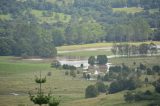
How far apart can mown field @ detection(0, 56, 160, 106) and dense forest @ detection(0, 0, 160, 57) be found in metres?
12.0

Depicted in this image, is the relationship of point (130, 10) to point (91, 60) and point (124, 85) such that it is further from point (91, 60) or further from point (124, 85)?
point (124, 85)

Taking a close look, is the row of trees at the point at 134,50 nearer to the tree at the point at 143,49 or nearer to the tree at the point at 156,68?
the tree at the point at 143,49

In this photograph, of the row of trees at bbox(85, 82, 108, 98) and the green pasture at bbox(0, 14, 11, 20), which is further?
the green pasture at bbox(0, 14, 11, 20)

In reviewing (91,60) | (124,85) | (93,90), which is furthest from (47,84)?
(91,60)

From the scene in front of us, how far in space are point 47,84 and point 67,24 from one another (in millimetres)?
70683

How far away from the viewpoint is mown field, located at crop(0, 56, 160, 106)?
67938 mm

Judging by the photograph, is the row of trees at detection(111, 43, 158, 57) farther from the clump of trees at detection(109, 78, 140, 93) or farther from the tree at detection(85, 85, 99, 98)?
the tree at detection(85, 85, 99, 98)

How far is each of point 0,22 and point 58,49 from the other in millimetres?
27333

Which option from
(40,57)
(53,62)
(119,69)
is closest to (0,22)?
(40,57)

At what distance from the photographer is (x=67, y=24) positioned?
5984 inches

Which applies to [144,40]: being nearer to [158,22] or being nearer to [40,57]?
[158,22]

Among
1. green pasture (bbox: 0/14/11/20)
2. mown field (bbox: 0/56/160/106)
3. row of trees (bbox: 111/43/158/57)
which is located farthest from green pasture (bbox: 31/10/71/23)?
mown field (bbox: 0/56/160/106)

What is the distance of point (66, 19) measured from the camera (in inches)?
6358

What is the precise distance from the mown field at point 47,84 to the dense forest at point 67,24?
12043mm
